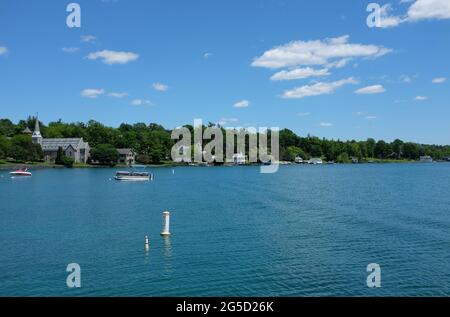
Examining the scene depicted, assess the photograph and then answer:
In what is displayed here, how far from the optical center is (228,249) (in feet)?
108

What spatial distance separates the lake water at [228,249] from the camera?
79.8 ft

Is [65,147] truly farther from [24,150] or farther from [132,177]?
[132,177]

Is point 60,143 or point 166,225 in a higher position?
point 60,143

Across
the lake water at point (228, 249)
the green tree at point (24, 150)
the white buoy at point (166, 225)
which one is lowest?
the lake water at point (228, 249)

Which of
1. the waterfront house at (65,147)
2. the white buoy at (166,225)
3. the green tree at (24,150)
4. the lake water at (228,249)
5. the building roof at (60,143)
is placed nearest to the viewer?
the lake water at (228,249)

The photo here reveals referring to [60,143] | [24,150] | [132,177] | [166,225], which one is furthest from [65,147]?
[166,225]

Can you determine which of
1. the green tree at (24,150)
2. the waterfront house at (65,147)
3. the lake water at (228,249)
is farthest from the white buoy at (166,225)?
the waterfront house at (65,147)

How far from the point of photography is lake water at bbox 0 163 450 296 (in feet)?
79.8

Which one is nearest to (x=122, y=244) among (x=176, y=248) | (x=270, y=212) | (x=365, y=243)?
(x=176, y=248)

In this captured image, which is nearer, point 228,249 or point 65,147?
point 228,249

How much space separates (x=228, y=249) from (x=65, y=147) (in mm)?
166315

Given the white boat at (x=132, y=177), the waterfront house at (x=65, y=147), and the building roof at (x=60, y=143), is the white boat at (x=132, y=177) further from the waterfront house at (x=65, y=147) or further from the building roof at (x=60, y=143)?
the building roof at (x=60, y=143)
